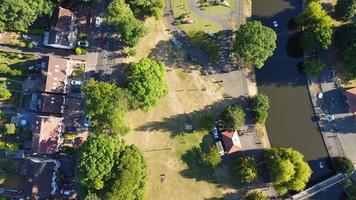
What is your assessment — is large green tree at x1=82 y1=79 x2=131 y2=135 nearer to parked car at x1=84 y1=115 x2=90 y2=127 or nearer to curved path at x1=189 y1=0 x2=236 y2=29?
parked car at x1=84 y1=115 x2=90 y2=127

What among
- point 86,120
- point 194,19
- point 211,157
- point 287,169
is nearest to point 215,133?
point 211,157

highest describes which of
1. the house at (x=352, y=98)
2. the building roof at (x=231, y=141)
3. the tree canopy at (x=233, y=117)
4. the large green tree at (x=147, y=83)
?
the large green tree at (x=147, y=83)

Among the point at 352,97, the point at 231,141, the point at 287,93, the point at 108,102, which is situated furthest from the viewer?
the point at 287,93

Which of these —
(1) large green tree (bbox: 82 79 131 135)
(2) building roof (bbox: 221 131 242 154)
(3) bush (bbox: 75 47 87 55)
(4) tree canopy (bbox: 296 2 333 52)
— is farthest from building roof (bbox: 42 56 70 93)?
(4) tree canopy (bbox: 296 2 333 52)

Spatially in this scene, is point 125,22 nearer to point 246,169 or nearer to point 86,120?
point 86,120

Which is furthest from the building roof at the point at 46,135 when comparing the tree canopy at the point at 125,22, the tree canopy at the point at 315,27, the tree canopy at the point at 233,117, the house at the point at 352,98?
the house at the point at 352,98

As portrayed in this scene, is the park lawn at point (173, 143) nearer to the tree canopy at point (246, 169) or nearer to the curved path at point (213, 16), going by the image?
the tree canopy at point (246, 169)

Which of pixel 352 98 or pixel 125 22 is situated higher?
pixel 125 22

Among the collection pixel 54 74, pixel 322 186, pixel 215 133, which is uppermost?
pixel 54 74
